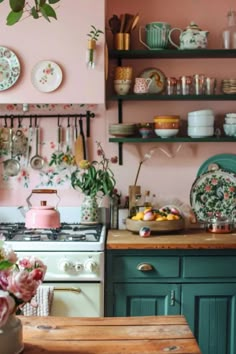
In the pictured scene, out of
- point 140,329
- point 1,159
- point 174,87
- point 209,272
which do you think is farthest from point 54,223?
point 140,329

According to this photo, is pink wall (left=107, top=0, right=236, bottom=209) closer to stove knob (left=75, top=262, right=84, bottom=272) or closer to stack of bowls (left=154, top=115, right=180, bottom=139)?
stack of bowls (left=154, top=115, right=180, bottom=139)

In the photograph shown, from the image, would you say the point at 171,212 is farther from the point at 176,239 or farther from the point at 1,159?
the point at 1,159

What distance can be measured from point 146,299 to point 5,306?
157 cm

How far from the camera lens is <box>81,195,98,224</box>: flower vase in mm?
3193

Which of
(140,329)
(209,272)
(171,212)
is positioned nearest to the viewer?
(140,329)

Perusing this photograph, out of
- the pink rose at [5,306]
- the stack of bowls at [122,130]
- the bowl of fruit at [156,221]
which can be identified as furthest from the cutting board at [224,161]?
the pink rose at [5,306]

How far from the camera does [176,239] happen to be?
289 centimetres

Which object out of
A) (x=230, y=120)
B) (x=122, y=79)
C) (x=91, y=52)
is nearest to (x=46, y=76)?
(x=91, y=52)

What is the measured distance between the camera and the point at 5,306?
1.35 metres

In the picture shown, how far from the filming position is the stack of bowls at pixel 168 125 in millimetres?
3123

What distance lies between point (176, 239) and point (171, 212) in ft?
0.84

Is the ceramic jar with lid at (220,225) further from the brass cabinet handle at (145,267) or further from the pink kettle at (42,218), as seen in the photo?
the pink kettle at (42,218)

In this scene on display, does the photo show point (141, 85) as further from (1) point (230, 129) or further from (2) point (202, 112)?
(1) point (230, 129)

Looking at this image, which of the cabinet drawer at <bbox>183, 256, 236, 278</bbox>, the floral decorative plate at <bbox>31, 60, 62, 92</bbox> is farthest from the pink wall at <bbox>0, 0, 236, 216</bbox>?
the cabinet drawer at <bbox>183, 256, 236, 278</bbox>
